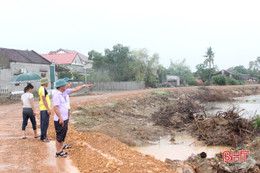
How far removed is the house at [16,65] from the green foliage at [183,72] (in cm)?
3801

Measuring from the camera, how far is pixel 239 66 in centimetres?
7950

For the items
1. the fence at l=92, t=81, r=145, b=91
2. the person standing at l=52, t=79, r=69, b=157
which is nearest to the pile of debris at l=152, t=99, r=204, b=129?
the person standing at l=52, t=79, r=69, b=157

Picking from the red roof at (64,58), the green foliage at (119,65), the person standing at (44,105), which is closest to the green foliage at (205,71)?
the green foliage at (119,65)

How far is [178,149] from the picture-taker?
322 inches

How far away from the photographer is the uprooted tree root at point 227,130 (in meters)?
8.44

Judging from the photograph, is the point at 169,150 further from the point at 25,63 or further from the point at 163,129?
the point at 25,63

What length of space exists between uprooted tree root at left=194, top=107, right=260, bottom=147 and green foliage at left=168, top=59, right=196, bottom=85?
4779 cm

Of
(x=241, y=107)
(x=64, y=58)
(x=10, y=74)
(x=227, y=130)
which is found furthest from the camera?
(x=64, y=58)

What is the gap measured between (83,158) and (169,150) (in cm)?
388

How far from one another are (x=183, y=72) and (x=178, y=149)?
53694 mm

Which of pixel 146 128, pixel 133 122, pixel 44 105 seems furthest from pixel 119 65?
pixel 44 105

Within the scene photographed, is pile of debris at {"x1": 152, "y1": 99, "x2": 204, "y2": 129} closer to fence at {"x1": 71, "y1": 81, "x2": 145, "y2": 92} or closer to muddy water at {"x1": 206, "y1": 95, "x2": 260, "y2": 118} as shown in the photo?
muddy water at {"x1": 206, "y1": 95, "x2": 260, "y2": 118}

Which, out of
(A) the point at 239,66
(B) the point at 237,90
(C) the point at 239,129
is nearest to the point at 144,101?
(C) the point at 239,129

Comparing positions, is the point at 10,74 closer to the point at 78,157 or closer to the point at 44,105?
the point at 44,105
